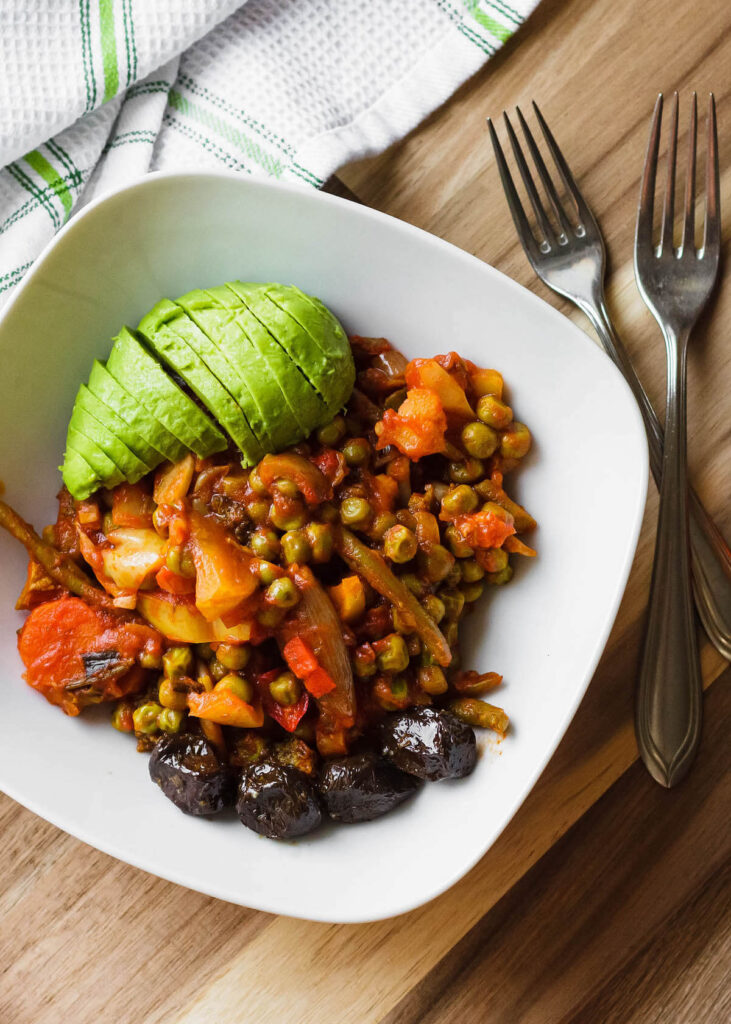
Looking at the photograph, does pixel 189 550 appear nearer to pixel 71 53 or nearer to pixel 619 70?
pixel 71 53

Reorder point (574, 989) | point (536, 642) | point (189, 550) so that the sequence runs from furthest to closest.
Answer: point (574, 989)
point (536, 642)
point (189, 550)

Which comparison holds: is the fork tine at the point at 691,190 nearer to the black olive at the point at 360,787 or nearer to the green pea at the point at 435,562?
the green pea at the point at 435,562

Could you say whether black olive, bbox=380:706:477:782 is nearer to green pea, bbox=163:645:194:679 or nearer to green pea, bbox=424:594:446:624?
green pea, bbox=424:594:446:624

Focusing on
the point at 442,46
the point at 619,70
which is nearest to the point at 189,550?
the point at 442,46

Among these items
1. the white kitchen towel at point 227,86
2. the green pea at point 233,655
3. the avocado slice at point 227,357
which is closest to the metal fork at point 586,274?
the white kitchen towel at point 227,86

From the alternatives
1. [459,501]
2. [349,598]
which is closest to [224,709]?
[349,598]

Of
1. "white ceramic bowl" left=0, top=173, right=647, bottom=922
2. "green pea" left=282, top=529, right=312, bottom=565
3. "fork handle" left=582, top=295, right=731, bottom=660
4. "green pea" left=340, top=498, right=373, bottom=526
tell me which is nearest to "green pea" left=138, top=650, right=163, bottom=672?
"white ceramic bowl" left=0, top=173, right=647, bottom=922

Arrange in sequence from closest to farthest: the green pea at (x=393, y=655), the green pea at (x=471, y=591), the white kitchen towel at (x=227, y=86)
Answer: the green pea at (x=393, y=655), the green pea at (x=471, y=591), the white kitchen towel at (x=227, y=86)
